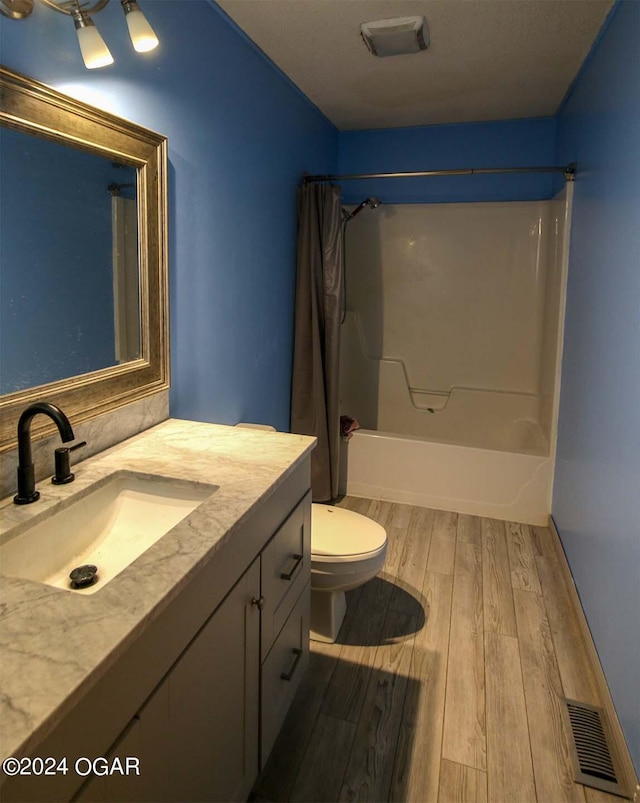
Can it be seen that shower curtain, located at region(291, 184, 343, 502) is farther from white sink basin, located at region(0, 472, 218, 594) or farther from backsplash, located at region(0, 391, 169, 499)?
white sink basin, located at region(0, 472, 218, 594)

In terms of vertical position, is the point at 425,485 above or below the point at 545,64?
below

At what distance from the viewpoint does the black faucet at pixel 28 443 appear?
1058 mm

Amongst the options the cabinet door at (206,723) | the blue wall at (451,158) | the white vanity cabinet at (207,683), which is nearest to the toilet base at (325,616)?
the white vanity cabinet at (207,683)

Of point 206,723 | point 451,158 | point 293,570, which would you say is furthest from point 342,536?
point 451,158

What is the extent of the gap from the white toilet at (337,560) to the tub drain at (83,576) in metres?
0.87

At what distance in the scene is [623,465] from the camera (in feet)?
5.41

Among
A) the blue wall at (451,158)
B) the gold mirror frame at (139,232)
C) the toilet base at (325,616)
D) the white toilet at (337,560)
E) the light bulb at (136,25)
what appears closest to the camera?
the gold mirror frame at (139,232)

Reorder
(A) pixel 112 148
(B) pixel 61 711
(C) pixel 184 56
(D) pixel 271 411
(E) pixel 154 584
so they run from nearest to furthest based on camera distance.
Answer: (B) pixel 61 711
(E) pixel 154 584
(A) pixel 112 148
(C) pixel 184 56
(D) pixel 271 411

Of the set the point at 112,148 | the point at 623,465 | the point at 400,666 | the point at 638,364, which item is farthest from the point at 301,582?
the point at 112,148

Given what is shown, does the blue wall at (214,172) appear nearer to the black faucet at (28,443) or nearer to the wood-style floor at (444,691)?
the black faucet at (28,443)

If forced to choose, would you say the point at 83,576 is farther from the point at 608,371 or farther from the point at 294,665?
the point at 608,371

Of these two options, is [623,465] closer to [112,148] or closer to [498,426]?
[112,148]

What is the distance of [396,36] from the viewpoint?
7.19 ft

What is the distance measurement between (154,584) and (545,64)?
276cm
